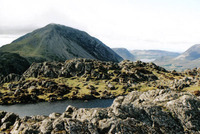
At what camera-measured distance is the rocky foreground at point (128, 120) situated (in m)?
30.7

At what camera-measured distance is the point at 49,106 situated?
135 meters

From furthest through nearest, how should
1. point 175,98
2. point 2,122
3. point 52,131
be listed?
point 2,122 < point 175,98 < point 52,131

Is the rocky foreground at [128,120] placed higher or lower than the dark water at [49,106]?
higher

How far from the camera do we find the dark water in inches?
4908

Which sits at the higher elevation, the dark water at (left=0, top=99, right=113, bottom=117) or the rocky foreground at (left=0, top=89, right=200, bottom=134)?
the rocky foreground at (left=0, top=89, right=200, bottom=134)

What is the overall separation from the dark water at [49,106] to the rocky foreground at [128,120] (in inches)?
3210

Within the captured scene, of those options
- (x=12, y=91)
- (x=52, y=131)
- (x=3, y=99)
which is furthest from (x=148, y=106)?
(x=12, y=91)

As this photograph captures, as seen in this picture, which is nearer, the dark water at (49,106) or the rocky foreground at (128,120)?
the rocky foreground at (128,120)

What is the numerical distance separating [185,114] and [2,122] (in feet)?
159

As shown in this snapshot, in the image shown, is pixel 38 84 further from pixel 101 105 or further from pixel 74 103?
pixel 101 105

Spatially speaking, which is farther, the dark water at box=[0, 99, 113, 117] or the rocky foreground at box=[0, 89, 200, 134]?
the dark water at box=[0, 99, 113, 117]

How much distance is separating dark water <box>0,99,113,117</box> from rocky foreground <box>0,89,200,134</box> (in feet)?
268

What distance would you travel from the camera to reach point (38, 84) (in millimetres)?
181000

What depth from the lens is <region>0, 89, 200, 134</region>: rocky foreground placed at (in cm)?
3070
